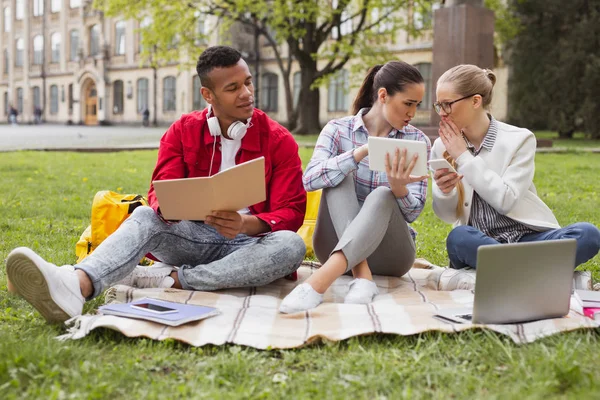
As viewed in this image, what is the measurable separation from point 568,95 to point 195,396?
21060mm

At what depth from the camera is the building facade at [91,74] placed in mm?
34250

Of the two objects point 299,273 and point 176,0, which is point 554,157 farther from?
point 176,0

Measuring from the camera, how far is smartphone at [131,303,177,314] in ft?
9.30

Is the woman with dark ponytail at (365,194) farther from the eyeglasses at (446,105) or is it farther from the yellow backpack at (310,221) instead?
the yellow backpack at (310,221)

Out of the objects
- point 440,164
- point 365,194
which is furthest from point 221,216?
point 440,164

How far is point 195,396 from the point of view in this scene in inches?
83.0

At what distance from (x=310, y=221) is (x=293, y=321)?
1615 mm

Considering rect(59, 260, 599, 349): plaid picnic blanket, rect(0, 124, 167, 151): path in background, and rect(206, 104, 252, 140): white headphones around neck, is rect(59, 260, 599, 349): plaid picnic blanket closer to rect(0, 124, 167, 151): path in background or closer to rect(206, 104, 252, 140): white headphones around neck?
rect(206, 104, 252, 140): white headphones around neck

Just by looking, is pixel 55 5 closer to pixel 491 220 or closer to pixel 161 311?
pixel 491 220

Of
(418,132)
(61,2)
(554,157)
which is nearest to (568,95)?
(554,157)

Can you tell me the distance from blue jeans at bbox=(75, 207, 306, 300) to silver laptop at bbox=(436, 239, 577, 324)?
0.97 meters

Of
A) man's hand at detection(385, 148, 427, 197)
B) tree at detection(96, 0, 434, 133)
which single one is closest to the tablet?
man's hand at detection(385, 148, 427, 197)

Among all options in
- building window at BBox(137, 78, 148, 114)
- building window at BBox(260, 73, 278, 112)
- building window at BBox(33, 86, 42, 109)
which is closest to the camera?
building window at BBox(260, 73, 278, 112)

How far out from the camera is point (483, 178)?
3342mm
